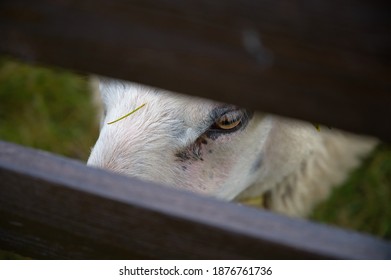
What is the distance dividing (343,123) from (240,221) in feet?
0.98

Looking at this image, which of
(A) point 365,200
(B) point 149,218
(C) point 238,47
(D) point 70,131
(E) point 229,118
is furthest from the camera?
(D) point 70,131

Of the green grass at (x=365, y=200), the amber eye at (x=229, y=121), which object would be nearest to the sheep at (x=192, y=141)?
the amber eye at (x=229, y=121)

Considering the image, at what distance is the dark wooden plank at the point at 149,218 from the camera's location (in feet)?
3.10

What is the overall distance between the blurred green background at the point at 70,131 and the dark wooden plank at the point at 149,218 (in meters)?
2.37

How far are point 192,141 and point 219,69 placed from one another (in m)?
1.04

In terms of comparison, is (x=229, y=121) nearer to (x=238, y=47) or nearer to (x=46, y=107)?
(x=238, y=47)

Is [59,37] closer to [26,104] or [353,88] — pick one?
[353,88]

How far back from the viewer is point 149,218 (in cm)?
100

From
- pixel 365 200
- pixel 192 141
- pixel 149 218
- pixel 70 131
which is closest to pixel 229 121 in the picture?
pixel 192 141

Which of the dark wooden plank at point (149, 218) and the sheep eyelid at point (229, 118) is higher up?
the sheep eyelid at point (229, 118)

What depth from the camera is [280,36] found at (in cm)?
73

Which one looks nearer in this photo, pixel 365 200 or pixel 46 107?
pixel 365 200

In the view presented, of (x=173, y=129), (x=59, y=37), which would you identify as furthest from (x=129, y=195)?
(x=173, y=129)

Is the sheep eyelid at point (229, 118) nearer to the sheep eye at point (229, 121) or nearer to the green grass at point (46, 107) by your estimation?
the sheep eye at point (229, 121)
